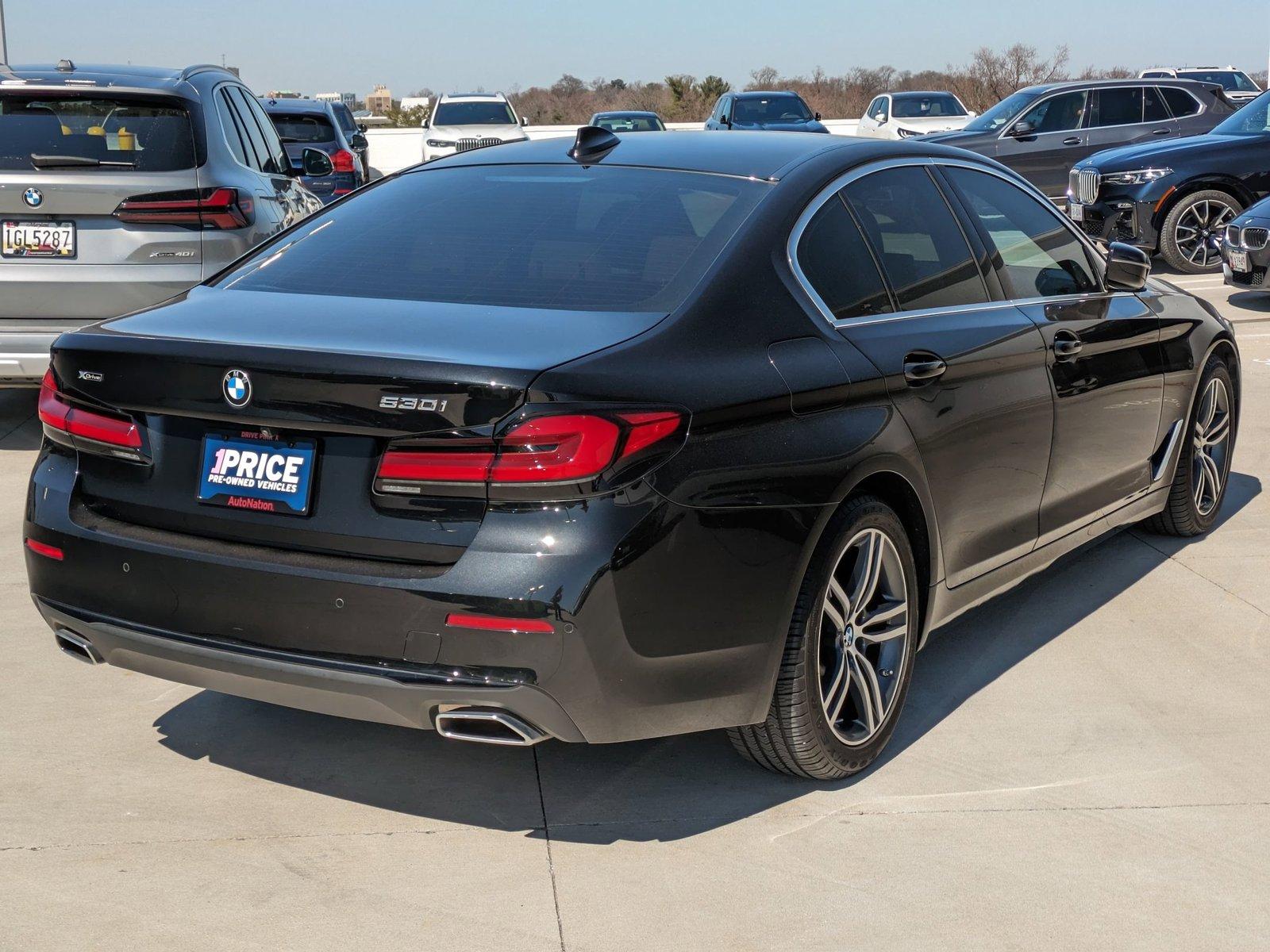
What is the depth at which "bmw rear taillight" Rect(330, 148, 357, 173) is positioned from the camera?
17.0 m

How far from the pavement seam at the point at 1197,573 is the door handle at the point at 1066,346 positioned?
1.21 m

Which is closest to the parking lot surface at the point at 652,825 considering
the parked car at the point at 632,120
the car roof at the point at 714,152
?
the car roof at the point at 714,152

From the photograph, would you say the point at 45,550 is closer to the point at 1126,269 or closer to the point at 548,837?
the point at 548,837

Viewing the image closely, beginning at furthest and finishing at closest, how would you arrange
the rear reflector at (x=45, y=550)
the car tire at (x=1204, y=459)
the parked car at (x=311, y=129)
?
the parked car at (x=311, y=129) < the car tire at (x=1204, y=459) < the rear reflector at (x=45, y=550)

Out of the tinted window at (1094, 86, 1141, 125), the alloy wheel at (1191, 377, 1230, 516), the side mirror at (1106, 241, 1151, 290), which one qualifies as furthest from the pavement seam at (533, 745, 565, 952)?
the tinted window at (1094, 86, 1141, 125)

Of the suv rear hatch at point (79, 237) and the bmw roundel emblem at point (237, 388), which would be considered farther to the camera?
the suv rear hatch at point (79, 237)

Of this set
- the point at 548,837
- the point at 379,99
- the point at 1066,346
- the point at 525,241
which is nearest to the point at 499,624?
the point at 548,837

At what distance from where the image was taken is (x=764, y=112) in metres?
26.5

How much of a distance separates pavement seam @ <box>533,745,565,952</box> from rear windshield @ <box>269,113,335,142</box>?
49.2 ft

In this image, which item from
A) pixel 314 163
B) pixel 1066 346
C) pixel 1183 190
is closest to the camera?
pixel 1066 346

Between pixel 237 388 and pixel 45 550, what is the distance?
73 cm

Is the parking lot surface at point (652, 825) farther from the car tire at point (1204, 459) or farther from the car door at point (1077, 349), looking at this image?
the car tire at point (1204, 459)

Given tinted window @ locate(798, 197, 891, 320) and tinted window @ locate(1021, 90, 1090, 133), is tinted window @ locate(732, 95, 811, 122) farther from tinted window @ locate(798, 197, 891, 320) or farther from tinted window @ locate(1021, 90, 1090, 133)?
tinted window @ locate(798, 197, 891, 320)

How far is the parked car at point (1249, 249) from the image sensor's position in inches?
442
